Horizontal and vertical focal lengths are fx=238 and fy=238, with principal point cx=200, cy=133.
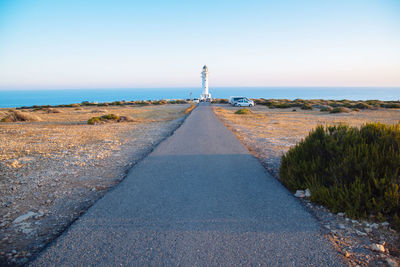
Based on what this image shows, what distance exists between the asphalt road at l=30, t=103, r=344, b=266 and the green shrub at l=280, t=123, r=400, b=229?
516 mm

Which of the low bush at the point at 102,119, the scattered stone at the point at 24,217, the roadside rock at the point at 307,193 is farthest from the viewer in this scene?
the low bush at the point at 102,119

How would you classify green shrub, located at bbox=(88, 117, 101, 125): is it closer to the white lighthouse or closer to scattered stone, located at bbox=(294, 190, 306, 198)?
scattered stone, located at bbox=(294, 190, 306, 198)

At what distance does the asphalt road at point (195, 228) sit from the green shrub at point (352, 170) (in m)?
0.52

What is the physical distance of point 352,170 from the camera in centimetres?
413

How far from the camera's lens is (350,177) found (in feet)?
13.5

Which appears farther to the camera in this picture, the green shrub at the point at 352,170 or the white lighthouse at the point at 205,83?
the white lighthouse at the point at 205,83

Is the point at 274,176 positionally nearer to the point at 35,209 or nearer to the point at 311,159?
the point at 311,159

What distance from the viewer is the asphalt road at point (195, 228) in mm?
2705

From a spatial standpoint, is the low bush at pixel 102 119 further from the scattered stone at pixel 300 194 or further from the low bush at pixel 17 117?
the scattered stone at pixel 300 194

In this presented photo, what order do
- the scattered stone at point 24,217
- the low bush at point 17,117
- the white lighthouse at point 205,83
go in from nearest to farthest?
the scattered stone at point 24,217 < the low bush at point 17,117 < the white lighthouse at point 205,83

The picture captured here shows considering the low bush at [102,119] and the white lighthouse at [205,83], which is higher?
the white lighthouse at [205,83]

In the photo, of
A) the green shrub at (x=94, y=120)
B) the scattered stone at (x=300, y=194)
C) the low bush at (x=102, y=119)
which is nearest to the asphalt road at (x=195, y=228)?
the scattered stone at (x=300, y=194)

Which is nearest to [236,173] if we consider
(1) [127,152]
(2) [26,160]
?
(1) [127,152]

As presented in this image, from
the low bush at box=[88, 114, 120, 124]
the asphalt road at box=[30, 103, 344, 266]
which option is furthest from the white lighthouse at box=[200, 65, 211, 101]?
the asphalt road at box=[30, 103, 344, 266]
